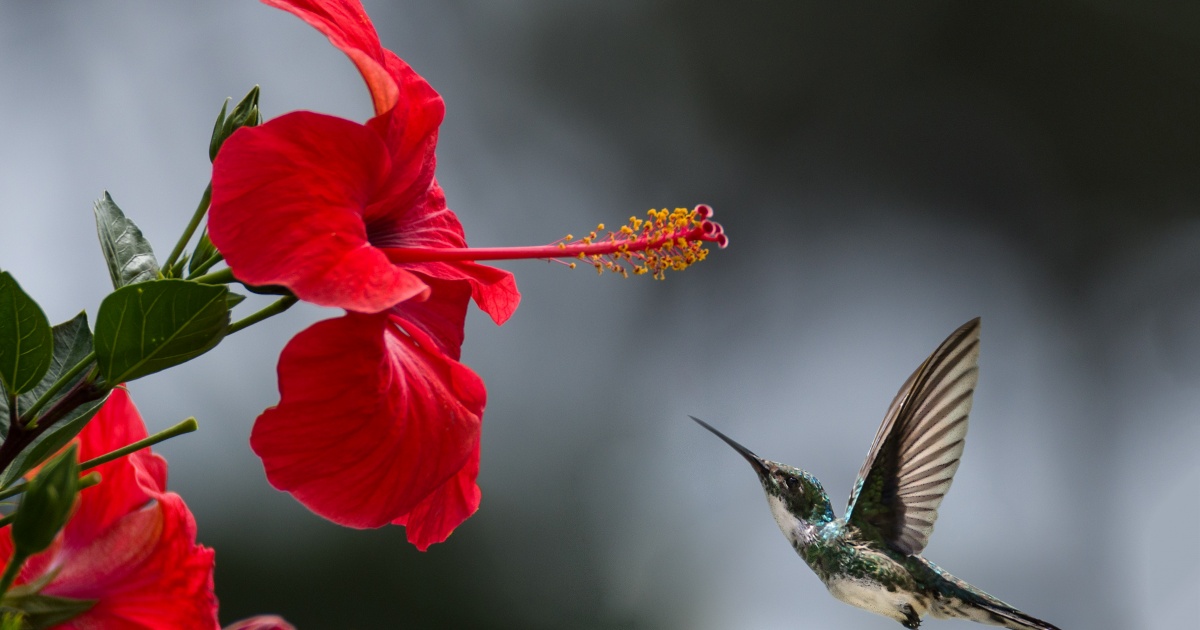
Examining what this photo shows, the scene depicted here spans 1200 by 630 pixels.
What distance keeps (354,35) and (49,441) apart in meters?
0.30

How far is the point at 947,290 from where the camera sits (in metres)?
5.48

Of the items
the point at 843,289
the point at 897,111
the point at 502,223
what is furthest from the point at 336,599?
the point at 897,111

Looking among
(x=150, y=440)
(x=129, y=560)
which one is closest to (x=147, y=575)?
(x=129, y=560)

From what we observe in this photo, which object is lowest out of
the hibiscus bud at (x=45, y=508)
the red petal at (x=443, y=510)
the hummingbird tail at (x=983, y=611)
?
the hibiscus bud at (x=45, y=508)

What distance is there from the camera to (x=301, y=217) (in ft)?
2.02

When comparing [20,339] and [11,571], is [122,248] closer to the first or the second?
[20,339]

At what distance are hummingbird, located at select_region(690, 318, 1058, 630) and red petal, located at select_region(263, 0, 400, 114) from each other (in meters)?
0.82

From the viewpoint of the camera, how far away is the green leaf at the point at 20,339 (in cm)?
56

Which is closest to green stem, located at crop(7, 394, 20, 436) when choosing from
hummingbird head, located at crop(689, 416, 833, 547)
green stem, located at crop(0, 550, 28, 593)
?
green stem, located at crop(0, 550, 28, 593)

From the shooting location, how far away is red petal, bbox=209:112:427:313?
0.59 m

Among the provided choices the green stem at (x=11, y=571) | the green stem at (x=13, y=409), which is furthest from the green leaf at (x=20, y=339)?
the green stem at (x=11, y=571)

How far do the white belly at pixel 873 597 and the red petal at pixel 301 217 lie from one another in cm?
102

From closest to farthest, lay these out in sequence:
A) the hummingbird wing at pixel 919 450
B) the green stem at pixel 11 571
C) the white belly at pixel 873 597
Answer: the green stem at pixel 11 571
the hummingbird wing at pixel 919 450
the white belly at pixel 873 597

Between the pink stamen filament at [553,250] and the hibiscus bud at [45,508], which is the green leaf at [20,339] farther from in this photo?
the pink stamen filament at [553,250]
